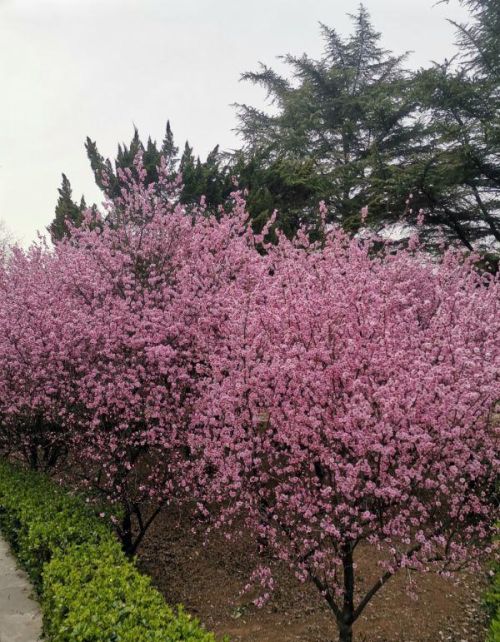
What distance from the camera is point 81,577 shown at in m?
5.22

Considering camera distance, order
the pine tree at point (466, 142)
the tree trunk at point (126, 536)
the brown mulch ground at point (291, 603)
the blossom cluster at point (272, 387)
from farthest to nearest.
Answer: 1. the pine tree at point (466, 142)
2. the tree trunk at point (126, 536)
3. the brown mulch ground at point (291, 603)
4. the blossom cluster at point (272, 387)

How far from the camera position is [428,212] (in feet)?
57.0

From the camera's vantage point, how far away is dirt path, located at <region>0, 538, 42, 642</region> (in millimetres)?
5566

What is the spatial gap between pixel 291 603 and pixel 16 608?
352cm

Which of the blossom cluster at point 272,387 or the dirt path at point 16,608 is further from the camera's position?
the dirt path at point 16,608

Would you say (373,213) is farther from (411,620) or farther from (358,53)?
(411,620)

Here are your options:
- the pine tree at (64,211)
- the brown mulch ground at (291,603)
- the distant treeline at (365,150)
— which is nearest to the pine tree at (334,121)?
the distant treeline at (365,150)

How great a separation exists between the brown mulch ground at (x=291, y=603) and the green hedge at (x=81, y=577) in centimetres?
113

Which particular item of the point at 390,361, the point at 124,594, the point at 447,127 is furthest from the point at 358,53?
the point at 124,594

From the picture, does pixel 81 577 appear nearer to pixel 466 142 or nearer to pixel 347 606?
pixel 347 606

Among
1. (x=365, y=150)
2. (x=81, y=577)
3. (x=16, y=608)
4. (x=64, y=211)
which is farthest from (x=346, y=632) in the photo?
(x=365, y=150)

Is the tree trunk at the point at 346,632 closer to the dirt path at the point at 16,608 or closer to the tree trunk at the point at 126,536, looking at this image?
the dirt path at the point at 16,608

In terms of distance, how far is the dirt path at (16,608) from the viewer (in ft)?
18.3

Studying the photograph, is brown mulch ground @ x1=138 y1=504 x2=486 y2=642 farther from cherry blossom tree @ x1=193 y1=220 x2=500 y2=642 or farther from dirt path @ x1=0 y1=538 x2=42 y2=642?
dirt path @ x1=0 y1=538 x2=42 y2=642
